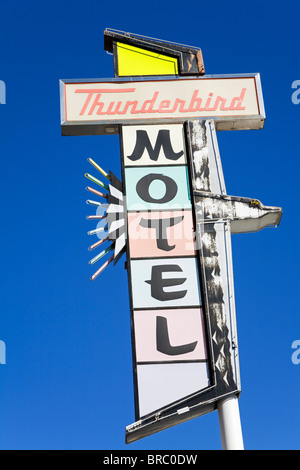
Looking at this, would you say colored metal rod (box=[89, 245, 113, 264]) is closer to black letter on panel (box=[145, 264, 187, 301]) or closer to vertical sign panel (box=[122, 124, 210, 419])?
vertical sign panel (box=[122, 124, 210, 419])

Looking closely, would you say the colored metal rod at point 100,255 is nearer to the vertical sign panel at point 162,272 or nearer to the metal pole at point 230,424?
the vertical sign panel at point 162,272

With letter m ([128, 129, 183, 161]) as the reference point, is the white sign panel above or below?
above

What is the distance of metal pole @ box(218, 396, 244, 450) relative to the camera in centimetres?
1111

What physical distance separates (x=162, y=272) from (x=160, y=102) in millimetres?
4117

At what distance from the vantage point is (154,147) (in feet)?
45.5

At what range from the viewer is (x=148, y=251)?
12.8m

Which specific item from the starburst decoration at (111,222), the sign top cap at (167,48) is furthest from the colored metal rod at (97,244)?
the sign top cap at (167,48)

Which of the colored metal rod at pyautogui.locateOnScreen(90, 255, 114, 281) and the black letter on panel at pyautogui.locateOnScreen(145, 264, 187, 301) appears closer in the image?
the black letter on panel at pyautogui.locateOnScreen(145, 264, 187, 301)

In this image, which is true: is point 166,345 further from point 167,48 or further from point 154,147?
point 167,48

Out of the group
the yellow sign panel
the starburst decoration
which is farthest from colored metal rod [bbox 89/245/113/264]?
the yellow sign panel

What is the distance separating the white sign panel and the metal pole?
20.1 ft

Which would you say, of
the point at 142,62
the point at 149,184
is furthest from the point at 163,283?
the point at 142,62

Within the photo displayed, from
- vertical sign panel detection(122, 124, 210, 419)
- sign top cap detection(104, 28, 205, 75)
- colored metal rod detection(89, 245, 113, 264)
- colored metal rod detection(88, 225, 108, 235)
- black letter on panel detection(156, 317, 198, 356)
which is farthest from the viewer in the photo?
sign top cap detection(104, 28, 205, 75)
